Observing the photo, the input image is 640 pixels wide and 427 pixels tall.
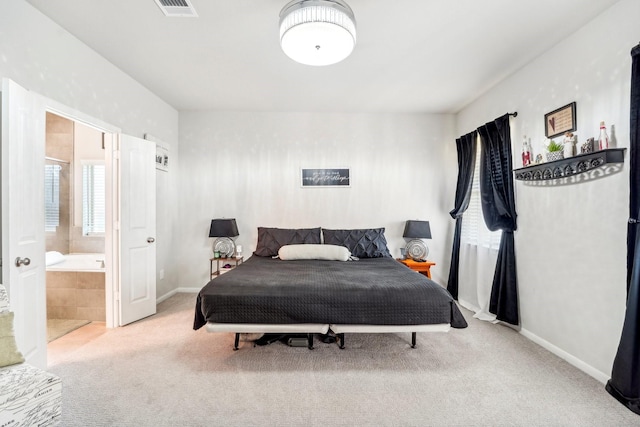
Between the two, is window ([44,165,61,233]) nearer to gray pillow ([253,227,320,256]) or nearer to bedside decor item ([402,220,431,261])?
gray pillow ([253,227,320,256])

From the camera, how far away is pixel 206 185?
4.39m

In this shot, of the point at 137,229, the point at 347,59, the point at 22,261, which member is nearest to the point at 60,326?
the point at 137,229

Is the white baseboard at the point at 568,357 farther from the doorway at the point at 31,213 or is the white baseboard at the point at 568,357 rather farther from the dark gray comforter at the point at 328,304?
the doorway at the point at 31,213

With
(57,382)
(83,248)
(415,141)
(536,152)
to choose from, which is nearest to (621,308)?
(536,152)

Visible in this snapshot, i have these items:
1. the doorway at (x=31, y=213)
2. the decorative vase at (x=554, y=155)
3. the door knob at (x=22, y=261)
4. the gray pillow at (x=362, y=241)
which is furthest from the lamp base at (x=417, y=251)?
the door knob at (x=22, y=261)

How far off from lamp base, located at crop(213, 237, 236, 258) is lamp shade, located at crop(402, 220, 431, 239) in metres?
2.54

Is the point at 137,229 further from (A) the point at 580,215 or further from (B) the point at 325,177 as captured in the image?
(A) the point at 580,215

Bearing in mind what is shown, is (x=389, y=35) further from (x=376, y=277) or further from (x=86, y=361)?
(x=86, y=361)

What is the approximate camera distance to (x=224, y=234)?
4.05m

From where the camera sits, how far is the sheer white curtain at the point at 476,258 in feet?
11.3

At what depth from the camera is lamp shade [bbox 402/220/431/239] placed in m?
4.11

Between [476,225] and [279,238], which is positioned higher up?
[476,225]

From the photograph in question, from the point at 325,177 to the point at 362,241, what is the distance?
1.14 meters

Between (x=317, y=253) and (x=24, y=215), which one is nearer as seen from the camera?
(x=24, y=215)
